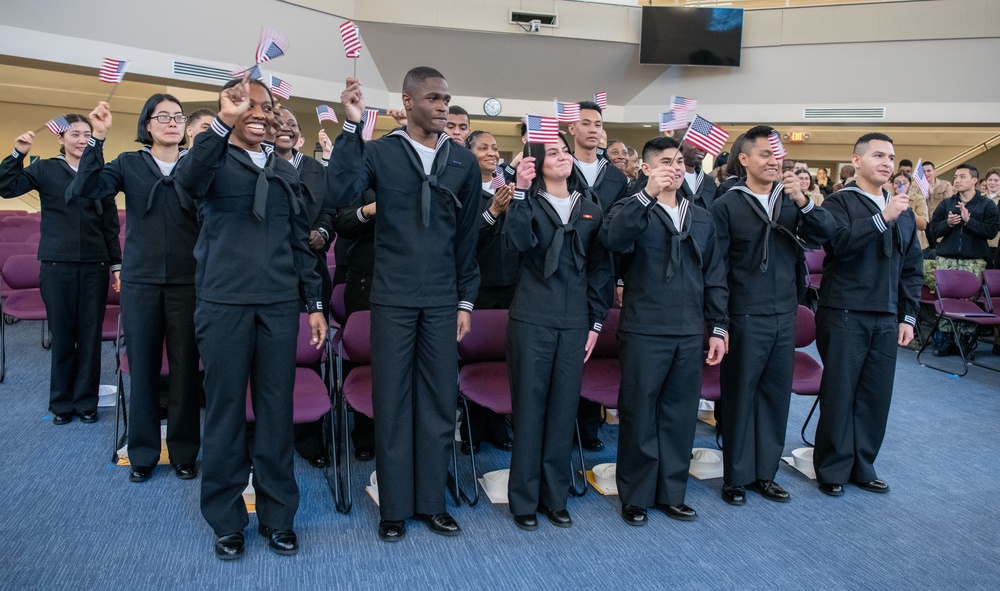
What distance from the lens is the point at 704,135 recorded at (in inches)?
132

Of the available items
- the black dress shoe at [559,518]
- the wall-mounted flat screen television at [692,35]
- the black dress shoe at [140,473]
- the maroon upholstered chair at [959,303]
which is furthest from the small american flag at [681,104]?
the wall-mounted flat screen television at [692,35]

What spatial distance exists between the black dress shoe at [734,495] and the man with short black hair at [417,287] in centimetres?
143

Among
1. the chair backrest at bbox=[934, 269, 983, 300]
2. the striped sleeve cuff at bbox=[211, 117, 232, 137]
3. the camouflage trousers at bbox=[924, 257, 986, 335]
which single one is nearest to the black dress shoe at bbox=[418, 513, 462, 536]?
the striped sleeve cuff at bbox=[211, 117, 232, 137]

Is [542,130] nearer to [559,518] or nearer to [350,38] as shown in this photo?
[350,38]

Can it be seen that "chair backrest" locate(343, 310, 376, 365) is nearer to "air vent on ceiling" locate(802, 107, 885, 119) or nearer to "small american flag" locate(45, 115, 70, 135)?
"small american flag" locate(45, 115, 70, 135)

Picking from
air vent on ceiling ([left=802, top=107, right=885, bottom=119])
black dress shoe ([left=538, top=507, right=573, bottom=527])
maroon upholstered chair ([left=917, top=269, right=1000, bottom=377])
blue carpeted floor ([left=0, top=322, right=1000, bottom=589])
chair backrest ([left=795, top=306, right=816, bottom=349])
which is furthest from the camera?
air vent on ceiling ([left=802, top=107, right=885, bottom=119])

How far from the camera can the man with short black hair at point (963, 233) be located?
7.19 m

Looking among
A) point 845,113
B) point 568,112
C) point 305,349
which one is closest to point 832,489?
point 568,112

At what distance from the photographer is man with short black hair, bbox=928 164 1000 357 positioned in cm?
719

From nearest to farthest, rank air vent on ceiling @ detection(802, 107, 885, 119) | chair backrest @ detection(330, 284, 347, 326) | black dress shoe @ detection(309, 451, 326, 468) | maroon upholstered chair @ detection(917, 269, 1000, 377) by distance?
A: black dress shoe @ detection(309, 451, 326, 468), chair backrest @ detection(330, 284, 347, 326), maroon upholstered chair @ detection(917, 269, 1000, 377), air vent on ceiling @ detection(802, 107, 885, 119)

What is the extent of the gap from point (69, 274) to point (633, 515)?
12.3 feet

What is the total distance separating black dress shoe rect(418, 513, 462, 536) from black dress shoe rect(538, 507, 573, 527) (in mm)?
435

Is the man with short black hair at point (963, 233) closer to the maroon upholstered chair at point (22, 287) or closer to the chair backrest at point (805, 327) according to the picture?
the chair backrest at point (805, 327)

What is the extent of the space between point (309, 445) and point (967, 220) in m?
6.77
